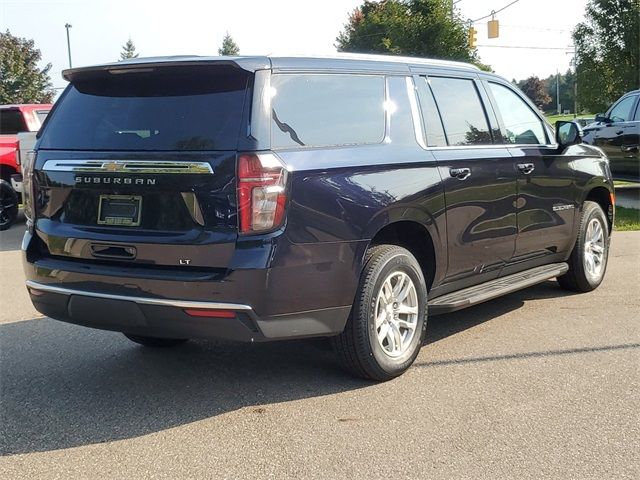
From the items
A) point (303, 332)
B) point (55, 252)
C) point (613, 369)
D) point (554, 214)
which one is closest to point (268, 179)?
point (303, 332)

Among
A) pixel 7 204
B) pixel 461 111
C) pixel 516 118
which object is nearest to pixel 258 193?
pixel 461 111

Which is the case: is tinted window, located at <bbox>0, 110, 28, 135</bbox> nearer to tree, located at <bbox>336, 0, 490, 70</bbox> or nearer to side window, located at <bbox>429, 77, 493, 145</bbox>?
side window, located at <bbox>429, 77, 493, 145</bbox>

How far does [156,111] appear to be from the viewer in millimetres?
3822

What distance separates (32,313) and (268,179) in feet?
11.3

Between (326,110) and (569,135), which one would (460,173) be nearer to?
(326,110)

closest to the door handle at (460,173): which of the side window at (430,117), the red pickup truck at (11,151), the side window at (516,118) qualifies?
the side window at (430,117)

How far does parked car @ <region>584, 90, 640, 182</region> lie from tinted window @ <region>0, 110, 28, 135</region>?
35.7 ft

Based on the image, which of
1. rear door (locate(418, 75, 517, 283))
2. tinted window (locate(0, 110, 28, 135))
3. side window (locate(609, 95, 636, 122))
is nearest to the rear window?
rear door (locate(418, 75, 517, 283))

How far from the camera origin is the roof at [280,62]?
3721mm

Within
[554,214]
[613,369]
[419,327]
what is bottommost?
[613,369]

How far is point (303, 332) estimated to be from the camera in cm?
377

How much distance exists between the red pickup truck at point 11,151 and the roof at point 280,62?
26.7 ft

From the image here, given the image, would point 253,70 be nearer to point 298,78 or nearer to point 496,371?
point 298,78

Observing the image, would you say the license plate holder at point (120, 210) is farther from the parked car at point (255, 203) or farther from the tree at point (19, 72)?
the tree at point (19, 72)
